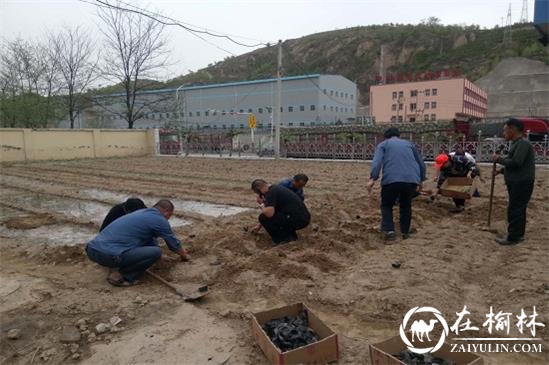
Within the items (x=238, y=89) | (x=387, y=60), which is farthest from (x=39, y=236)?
(x=387, y=60)

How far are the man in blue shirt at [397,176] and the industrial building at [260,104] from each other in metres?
46.8

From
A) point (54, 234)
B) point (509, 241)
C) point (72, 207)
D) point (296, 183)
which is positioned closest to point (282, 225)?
point (296, 183)

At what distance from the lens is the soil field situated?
321cm

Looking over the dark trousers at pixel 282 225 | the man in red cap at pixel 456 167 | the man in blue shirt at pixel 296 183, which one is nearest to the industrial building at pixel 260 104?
the man in red cap at pixel 456 167

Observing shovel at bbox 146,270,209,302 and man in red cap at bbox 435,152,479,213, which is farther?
man in red cap at bbox 435,152,479,213

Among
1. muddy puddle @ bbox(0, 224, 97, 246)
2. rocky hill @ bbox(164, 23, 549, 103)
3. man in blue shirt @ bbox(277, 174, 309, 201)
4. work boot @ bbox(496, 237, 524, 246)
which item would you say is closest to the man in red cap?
work boot @ bbox(496, 237, 524, 246)

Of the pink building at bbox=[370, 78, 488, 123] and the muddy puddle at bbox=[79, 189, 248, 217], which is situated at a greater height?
the pink building at bbox=[370, 78, 488, 123]

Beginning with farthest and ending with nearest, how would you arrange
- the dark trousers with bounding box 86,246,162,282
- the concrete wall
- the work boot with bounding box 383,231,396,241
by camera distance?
the concrete wall, the work boot with bounding box 383,231,396,241, the dark trousers with bounding box 86,246,162,282

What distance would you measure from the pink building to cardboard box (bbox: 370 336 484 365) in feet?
175

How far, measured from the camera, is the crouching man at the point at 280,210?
5.34 metres

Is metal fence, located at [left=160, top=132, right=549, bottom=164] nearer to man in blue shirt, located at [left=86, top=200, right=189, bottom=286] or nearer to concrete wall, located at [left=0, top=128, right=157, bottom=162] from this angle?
concrete wall, located at [left=0, top=128, right=157, bottom=162]

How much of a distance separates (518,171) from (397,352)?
3.46m

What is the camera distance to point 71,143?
27.0 metres

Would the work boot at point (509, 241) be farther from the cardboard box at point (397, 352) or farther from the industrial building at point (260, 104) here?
the industrial building at point (260, 104)
